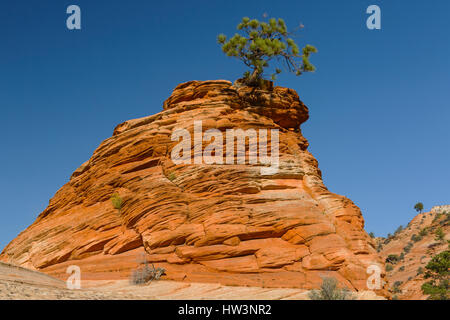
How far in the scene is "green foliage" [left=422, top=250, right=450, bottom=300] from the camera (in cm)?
4566

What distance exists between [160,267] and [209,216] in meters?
3.23

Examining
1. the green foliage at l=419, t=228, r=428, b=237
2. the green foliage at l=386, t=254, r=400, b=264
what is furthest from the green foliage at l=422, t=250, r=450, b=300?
the green foliage at l=419, t=228, r=428, b=237

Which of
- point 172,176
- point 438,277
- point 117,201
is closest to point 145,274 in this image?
point 117,201

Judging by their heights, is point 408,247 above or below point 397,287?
above

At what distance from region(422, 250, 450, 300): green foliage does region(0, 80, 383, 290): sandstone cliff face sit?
1120 inches

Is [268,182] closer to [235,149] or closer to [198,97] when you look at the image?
[235,149]

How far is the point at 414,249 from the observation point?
2790 inches

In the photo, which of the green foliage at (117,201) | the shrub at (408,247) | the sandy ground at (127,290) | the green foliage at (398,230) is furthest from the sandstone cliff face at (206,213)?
the green foliage at (398,230)

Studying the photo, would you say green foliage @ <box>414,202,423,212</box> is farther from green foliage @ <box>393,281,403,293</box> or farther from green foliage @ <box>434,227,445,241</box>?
green foliage @ <box>393,281,403,293</box>

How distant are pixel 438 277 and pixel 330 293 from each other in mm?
42867

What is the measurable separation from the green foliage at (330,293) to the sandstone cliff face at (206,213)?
1.41 meters

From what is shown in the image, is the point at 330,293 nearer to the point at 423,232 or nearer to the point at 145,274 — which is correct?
the point at 145,274

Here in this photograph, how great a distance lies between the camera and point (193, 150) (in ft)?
80.2

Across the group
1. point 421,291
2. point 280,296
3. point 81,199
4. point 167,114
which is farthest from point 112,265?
point 421,291
